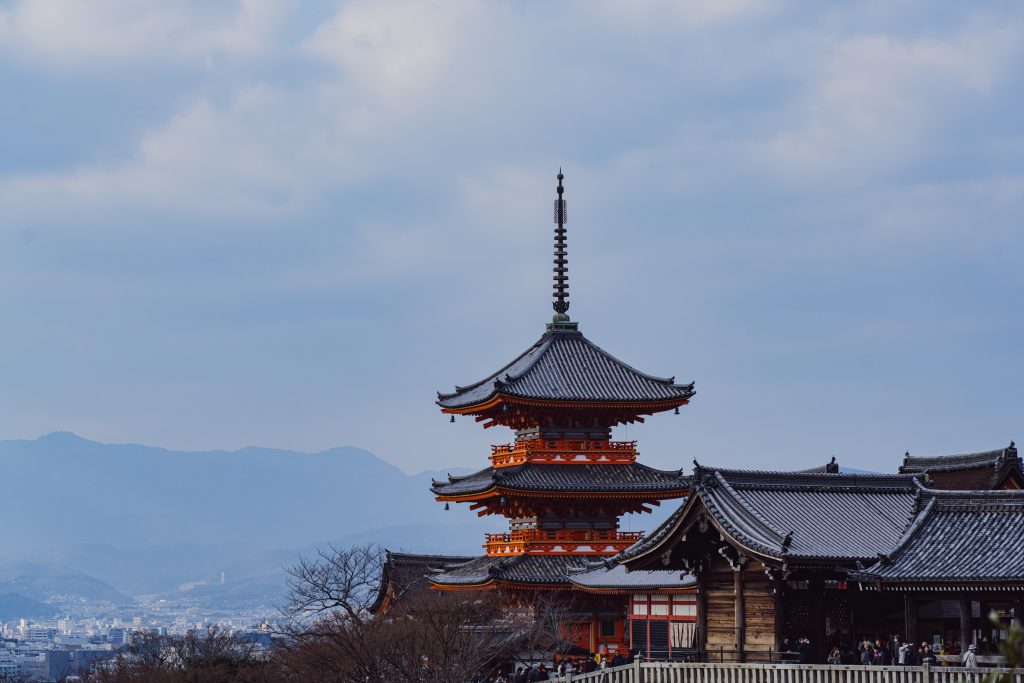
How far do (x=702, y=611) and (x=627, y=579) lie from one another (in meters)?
11.1

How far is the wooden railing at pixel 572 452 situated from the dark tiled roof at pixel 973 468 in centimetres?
1098

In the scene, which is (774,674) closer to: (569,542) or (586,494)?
(586,494)

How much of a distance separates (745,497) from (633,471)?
18.7 m

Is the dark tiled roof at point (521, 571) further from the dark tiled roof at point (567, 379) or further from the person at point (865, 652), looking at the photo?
the person at point (865, 652)

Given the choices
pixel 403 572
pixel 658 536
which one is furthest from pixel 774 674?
pixel 403 572

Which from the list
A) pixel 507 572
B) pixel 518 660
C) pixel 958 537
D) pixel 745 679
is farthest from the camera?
pixel 507 572

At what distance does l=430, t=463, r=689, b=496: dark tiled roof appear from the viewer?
5762 centimetres

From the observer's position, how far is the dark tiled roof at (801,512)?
38031 mm

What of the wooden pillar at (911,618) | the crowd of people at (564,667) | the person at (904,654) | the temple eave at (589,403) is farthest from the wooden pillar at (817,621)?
the temple eave at (589,403)

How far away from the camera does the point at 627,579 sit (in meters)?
51.4

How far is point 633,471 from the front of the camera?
196ft

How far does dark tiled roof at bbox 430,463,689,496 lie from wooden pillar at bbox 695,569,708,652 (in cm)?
1604

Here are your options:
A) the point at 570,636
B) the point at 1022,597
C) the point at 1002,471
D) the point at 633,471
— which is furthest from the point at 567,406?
the point at 1022,597

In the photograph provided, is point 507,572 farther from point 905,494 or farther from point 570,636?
point 905,494
